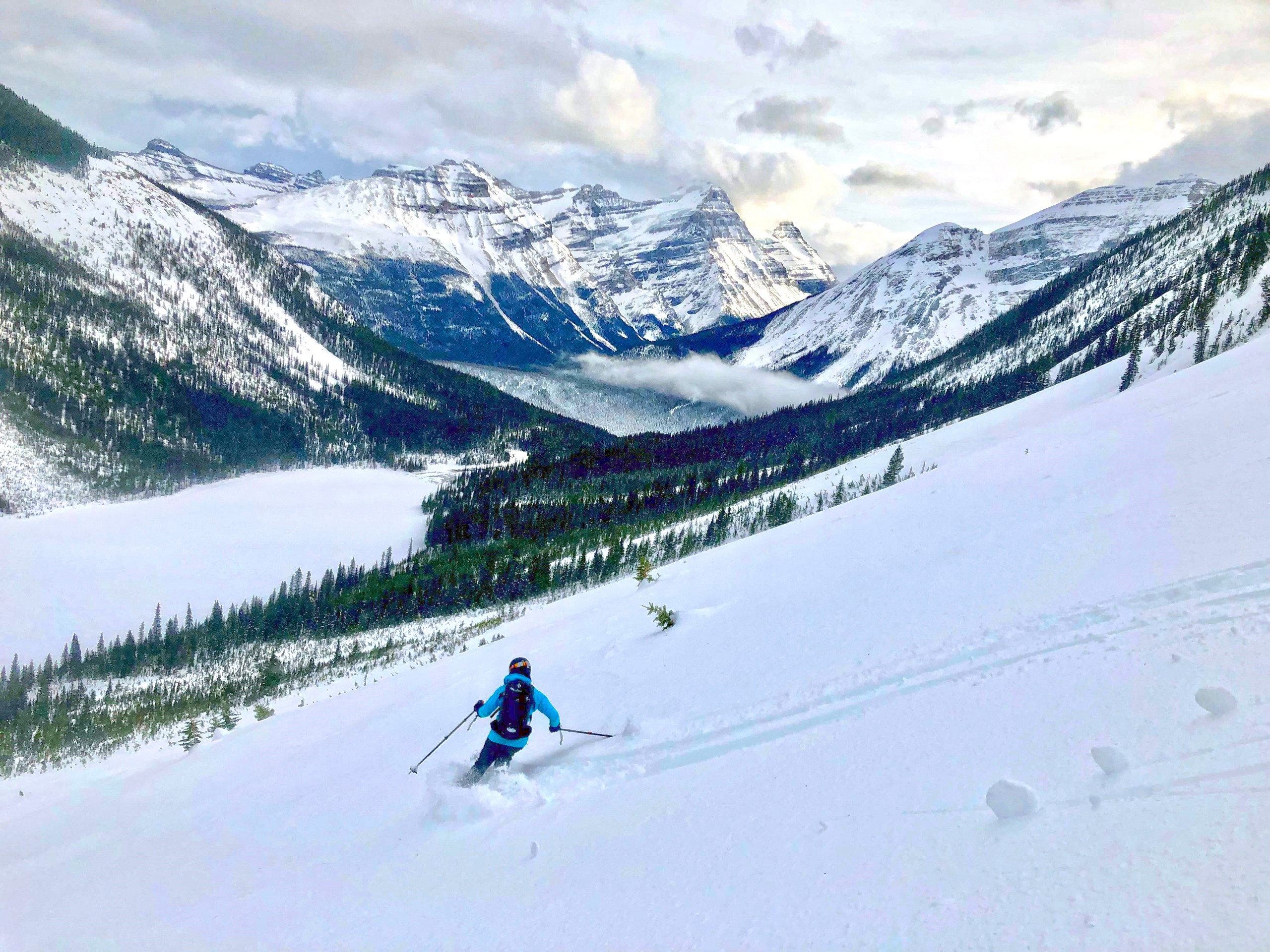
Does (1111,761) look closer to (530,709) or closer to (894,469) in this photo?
(530,709)

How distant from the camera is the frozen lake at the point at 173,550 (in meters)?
92.0

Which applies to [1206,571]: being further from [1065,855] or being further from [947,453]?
[947,453]

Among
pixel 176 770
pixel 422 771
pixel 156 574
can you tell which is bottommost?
pixel 156 574

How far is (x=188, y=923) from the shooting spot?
9438 millimetres

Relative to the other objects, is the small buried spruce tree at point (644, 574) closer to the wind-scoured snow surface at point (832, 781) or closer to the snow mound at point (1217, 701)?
the wind-scoured snow surface at point (832, 781)

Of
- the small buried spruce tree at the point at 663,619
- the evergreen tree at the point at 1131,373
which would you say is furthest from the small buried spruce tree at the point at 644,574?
the evergreen tree at the point at 1131,373

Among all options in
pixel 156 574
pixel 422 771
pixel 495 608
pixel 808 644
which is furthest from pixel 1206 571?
pixel 156 574

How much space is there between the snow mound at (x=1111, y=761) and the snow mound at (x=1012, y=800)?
2.20ft

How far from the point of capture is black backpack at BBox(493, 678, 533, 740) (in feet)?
36.4

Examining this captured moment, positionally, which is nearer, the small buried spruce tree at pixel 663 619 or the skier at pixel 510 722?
the skier at pixel 510 722

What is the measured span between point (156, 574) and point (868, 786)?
128m

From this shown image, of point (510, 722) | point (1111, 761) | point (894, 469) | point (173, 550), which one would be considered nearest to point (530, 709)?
point (510, 722)

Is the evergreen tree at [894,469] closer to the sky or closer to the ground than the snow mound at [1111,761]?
closer to the sky

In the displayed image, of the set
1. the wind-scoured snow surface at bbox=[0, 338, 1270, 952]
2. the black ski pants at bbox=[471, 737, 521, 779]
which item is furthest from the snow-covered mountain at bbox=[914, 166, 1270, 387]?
the black ski pants at bbox=[471, 737, 521, 779]
